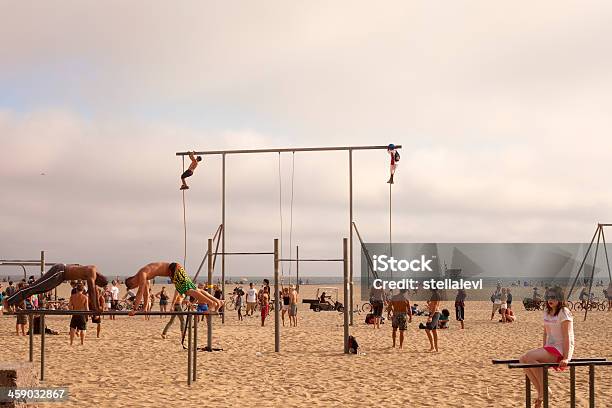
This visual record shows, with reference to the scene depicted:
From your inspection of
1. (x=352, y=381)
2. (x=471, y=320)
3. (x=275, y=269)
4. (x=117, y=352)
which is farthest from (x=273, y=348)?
(x=471, y=320)

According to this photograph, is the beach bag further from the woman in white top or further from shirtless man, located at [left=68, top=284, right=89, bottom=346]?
the woman in white top

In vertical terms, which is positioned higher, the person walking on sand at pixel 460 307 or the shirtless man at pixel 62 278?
the shirtless man at pixel 62 278

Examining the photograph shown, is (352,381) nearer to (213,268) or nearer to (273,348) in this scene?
(273,348)

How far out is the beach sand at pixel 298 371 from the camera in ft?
37.2

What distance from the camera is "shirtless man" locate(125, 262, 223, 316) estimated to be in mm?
11242

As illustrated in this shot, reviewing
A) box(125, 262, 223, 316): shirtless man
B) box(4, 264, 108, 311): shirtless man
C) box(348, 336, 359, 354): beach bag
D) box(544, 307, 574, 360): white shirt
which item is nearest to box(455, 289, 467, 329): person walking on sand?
box(348, 336, 359, 354): beach bag

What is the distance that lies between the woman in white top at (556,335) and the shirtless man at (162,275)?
573 cm

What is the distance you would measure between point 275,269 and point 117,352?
13.6ft

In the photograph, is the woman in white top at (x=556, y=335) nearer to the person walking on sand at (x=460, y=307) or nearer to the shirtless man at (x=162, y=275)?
the shirtless man at (x=162, y=275)

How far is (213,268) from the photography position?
19391 mm

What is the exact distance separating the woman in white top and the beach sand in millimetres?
3251

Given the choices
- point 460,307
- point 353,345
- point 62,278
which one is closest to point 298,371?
point 353,345

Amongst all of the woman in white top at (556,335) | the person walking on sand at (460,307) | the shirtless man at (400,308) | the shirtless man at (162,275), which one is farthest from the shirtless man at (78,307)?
the person walking on sand at (460,307)

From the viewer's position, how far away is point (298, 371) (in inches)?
565
